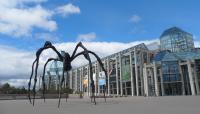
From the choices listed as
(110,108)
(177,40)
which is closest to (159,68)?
(177,40)

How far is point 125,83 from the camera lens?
90625mm

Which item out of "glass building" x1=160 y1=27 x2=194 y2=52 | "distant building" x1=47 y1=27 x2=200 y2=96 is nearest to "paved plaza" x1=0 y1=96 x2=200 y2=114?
"distant building" x1=47 y1=27 x2=200 y2=96

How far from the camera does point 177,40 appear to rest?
85.4 meters

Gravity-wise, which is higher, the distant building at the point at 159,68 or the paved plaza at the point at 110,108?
the distant building at the point at 159,68

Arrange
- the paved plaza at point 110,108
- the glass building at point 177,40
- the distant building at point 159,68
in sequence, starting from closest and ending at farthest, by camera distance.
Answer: the paved plaza at point 110,108 → the distant building at point 159,68 → the glass building at point 177,40

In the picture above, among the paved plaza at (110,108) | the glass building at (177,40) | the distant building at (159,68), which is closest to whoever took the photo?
the paved plaza at (110,108)

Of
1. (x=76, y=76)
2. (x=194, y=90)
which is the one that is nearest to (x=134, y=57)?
(x=194, y=90)

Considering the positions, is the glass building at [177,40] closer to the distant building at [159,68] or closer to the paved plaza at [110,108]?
the distant building at [159,68]

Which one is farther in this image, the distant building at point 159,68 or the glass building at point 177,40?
the glass building at point 177,40

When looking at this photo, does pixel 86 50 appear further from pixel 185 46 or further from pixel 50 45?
pixel 185 46

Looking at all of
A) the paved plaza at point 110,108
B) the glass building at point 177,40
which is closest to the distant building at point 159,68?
the glass building at point 177,40

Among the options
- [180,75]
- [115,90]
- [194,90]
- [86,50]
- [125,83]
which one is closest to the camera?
[86,50]

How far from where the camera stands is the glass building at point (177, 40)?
8444 cm

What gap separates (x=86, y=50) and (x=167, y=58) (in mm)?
65226
